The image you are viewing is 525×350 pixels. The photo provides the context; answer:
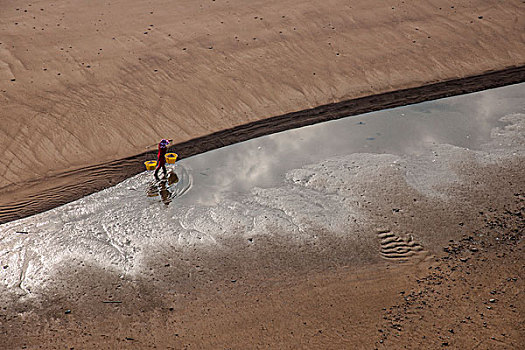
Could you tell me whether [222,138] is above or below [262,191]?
above

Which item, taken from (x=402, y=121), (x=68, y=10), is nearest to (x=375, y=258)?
(x=402, y=121)

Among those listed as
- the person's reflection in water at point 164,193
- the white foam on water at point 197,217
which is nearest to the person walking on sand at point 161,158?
the person's reflection in water at point 164,193

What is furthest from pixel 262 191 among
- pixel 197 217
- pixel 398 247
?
pixel 398 247

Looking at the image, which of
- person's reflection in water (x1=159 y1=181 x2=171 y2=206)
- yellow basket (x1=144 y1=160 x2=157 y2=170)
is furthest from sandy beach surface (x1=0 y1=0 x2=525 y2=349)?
person's reflection in water (x1=159 y1=181 x2=171 y2=206)

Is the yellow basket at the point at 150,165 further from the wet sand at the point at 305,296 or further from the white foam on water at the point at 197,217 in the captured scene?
the wet sand at the point at 305,296

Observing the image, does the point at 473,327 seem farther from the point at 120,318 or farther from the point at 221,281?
the point at 120,318

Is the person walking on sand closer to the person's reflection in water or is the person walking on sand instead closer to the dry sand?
the person's reflection in water

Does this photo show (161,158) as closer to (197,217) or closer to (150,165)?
(150,165)
